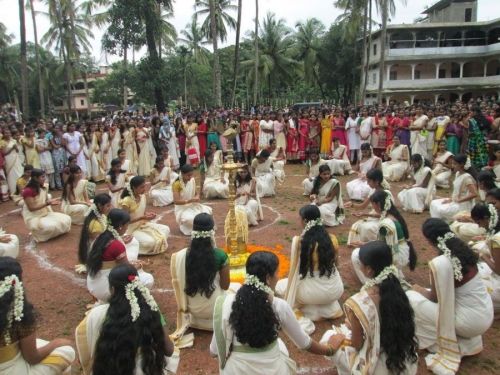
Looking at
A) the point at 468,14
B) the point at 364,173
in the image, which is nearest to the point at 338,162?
the point at 364,173

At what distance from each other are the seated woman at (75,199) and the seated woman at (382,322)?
7.25 meters

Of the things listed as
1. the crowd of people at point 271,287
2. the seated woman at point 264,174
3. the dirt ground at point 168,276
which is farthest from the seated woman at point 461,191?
the seated woman at point 264,174

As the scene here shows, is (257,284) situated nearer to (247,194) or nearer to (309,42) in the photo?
(247,194)

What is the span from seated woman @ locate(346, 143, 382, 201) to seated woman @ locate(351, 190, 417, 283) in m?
4.98

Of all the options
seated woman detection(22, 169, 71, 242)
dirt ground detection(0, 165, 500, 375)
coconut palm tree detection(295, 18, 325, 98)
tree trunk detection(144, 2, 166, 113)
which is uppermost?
coconut palm tree detection(295, 18, 325, 98)

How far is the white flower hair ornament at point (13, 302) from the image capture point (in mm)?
3398

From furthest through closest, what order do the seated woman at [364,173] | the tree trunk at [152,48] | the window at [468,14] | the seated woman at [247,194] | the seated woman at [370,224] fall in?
the window at [468,14] < the tree trunk at [152,48] < the seated woman at [364,173] < the seated woman at [247,194] < the seated woman at [370,224]

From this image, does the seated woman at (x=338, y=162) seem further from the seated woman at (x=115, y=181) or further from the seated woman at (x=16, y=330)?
the seated woman at (x=16, y=330)

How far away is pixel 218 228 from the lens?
372 inches

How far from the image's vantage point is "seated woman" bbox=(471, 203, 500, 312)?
5.10 meters

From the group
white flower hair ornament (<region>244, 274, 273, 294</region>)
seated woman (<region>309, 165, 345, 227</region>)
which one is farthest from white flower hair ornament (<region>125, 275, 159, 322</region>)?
seated woman (<region>309, 165, 345, 227</region>)

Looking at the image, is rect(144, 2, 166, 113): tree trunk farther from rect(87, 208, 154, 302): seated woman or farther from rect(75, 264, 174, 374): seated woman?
rect(75, 264, 174, 374): seated woman

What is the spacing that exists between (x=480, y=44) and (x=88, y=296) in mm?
43614

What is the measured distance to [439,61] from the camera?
39562 millimetres
